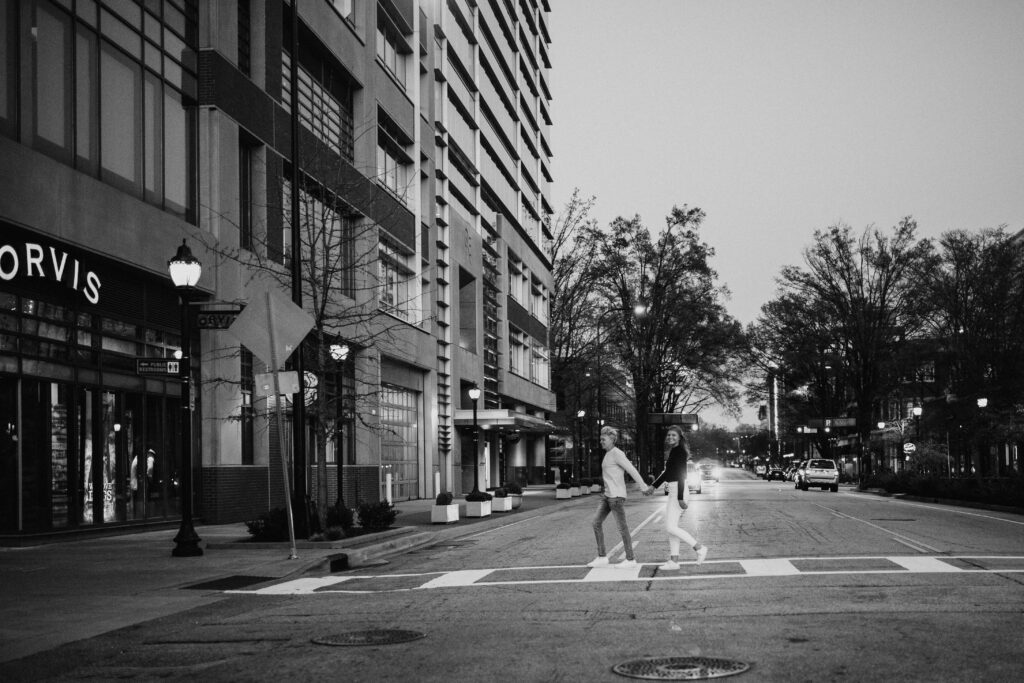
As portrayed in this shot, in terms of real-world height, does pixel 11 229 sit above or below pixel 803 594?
above

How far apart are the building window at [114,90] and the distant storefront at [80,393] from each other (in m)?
2.04

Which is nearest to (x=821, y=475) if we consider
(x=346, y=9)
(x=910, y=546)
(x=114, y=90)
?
(x=346, y=9)

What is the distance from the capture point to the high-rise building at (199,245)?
19.9 metres

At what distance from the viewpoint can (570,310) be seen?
73.4 metres

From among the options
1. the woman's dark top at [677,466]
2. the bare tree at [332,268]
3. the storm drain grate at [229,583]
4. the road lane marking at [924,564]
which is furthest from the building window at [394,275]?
the road lane marking at [924,564]

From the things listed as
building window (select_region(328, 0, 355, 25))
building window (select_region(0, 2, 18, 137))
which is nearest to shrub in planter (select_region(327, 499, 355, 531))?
building window (select_region(0, 2, 18, 137))

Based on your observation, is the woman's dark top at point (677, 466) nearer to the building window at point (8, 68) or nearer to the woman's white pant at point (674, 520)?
the woman's white pant at point (674, 520)

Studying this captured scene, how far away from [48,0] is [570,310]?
5454 cm

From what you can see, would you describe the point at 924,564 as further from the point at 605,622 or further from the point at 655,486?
the point at 605,622

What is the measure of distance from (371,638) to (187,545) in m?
9.34

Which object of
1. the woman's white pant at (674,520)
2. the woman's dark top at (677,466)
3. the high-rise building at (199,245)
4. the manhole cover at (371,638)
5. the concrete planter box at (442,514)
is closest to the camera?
the manhole cover at (371,638)

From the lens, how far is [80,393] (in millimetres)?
21828

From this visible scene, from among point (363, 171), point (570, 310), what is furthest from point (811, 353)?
point (363, 171)

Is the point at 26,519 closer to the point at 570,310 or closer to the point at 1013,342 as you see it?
the point at 1013,342
